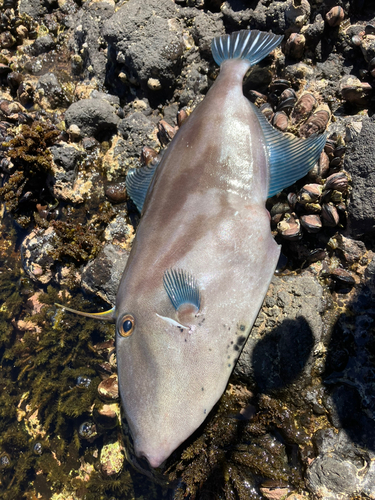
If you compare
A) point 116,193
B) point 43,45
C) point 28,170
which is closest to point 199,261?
point 116,193

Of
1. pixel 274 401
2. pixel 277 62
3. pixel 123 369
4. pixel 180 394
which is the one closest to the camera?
pixel 180 394

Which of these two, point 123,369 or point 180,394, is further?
point 123,369

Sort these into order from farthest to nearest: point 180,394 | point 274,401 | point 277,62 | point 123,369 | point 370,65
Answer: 1. point 277,62
2. point 370,65
3. point 274,401
4. point 123,369
5. point 180,394

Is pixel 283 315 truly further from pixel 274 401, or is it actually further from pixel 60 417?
pixel 60 417

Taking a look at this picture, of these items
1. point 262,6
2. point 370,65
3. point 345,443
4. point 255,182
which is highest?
point 262,6

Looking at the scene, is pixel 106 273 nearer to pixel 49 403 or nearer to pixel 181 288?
pixel 181 288

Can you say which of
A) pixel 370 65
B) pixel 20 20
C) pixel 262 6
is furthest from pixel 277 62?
pixel 20 20

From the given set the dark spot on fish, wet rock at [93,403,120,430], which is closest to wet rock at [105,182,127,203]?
the dark spot on fish
